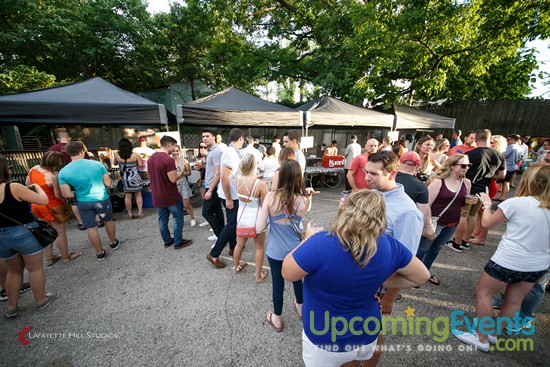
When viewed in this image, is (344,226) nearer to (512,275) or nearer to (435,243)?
(512,275)

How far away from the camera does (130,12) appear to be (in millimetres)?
13102

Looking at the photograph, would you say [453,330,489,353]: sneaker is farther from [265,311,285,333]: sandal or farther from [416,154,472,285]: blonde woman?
[265,311,285,333]: sandal

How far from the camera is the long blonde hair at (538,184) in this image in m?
1.64

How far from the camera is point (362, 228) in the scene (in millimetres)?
1042

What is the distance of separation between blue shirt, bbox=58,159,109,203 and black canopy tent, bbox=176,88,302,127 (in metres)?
2.00

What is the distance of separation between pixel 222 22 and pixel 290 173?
1452 cm

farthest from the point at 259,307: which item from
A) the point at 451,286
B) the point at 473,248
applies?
the point at 473,248

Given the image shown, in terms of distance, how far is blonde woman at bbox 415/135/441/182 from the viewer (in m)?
3.85

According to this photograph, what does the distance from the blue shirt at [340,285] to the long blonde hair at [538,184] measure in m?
1.43

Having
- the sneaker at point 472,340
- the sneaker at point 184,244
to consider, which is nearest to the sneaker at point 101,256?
the sneaker at point 184,244

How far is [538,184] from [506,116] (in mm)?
12527

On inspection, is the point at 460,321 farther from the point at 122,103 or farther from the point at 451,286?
the point at 122,103

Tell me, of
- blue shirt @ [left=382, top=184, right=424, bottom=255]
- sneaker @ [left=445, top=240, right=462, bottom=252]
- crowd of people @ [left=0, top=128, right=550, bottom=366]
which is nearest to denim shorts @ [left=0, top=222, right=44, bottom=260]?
crowd of people @ [left=0, top=128, right=550, bottom=366]

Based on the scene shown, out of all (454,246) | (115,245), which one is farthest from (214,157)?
(454,246)
